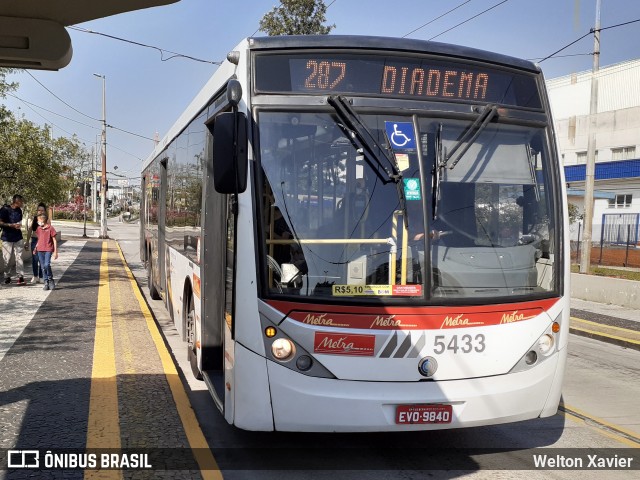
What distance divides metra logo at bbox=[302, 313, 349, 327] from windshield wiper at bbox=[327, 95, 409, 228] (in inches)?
33.7

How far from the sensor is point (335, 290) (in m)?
4.30

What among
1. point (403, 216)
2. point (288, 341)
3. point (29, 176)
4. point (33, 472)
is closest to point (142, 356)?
point (33, 472)

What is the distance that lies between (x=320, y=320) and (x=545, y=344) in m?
1.75

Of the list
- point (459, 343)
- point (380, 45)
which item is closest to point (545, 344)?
point (459, 343)

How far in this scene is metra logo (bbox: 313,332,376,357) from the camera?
420 centimetres

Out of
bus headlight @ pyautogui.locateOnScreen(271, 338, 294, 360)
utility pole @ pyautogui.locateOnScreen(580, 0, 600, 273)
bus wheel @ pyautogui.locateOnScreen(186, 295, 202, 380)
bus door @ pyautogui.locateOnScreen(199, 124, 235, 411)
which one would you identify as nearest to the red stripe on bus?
bus headlight @ pyautogui.locateOnScreen(271, 338, 294, 360)

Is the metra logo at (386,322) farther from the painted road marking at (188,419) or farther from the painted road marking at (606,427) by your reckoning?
the painted road marking at (606,427)

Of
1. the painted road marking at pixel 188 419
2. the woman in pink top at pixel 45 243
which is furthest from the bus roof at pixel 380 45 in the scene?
the woman in pink top at pixel 45 243

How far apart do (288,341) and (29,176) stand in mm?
15143

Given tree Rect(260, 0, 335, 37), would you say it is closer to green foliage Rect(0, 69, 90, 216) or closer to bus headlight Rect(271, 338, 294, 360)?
green foliage Rect(0, 69, 90, 216)

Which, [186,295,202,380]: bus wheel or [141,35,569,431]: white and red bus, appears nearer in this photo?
[141,35,569,431]: white and red bus

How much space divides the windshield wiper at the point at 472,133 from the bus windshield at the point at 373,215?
11 mm

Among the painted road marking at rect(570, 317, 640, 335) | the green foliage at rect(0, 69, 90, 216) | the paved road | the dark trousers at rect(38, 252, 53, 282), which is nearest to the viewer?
the paved road

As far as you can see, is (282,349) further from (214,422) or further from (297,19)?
(297,19)
